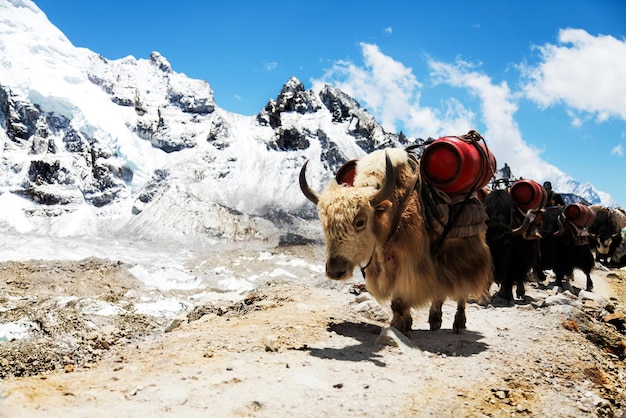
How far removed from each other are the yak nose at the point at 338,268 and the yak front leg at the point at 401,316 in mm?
824

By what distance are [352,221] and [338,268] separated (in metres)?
0.30

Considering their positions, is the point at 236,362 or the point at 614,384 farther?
the point at 614,384

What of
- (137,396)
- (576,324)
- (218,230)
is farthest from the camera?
(218,230)

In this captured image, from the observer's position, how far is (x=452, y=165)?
3.42 m

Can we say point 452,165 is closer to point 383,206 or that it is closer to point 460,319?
point 383,206

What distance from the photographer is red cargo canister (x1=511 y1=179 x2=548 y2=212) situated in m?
5.76

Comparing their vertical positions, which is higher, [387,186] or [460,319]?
[387,186]

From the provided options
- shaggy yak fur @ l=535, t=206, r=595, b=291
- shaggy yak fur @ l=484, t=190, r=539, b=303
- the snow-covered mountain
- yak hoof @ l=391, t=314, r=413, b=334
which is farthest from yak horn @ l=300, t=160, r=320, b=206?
the snow-covered mountain

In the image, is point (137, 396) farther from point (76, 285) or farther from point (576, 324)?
point (76, 285)

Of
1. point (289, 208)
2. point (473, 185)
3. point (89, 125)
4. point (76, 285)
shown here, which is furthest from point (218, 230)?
point (473, 185)

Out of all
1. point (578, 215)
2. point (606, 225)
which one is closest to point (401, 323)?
point (578, 215)

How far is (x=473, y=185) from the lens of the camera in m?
3.61

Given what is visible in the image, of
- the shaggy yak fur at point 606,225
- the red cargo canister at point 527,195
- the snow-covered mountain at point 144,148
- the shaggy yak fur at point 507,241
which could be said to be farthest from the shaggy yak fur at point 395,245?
the snow-covered mountain at point 144,148

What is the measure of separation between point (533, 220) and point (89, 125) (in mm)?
34313
